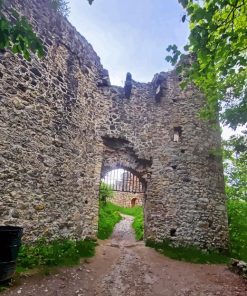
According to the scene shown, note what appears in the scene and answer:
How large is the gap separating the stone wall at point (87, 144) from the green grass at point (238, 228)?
88cm

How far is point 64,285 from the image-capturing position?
534cm

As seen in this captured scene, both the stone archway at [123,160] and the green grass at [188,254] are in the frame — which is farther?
the stone archway at [123,160]

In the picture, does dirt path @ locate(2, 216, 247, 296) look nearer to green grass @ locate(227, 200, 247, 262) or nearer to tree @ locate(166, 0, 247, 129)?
green grass @ locate(227, 200, 247, 262)

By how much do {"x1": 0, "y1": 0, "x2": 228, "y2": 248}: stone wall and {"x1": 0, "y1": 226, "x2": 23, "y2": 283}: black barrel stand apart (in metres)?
1.48

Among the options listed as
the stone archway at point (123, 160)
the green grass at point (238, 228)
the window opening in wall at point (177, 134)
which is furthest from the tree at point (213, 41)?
the green grass at point (238, 228)

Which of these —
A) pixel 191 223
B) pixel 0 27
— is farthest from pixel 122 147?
pixel 0 27

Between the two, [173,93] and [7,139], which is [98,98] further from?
[7,139]

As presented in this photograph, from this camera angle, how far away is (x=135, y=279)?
6.20 meters

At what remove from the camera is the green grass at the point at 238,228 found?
10203 millimetres

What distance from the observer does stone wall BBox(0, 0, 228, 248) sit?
6.94 meters

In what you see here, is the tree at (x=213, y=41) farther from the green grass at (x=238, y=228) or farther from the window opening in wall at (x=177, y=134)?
the green grass at (x=238, y=228)

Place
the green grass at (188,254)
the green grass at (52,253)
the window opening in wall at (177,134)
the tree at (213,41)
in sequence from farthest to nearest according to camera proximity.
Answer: the window opening in wall at (177,134) → the green grass at (188,254) → the green grass at (52,253) → the tree at (213,41)

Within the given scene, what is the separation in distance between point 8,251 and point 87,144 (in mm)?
5386

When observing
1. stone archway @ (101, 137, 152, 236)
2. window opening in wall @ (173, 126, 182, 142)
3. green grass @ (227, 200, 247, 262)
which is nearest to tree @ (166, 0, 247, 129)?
window opening in wall @ (173, 126, 182, 142)
